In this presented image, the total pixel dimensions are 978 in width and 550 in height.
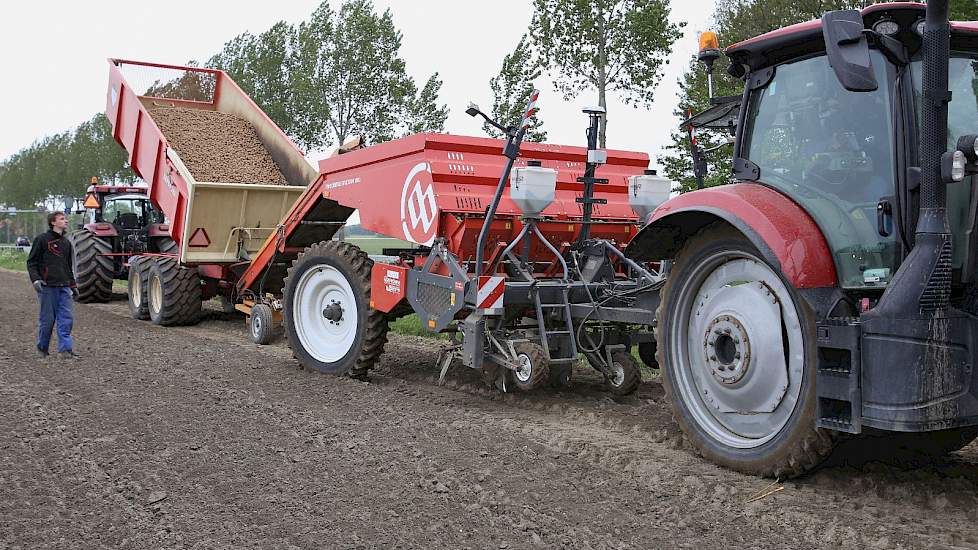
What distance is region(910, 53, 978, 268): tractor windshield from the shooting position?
372 cm

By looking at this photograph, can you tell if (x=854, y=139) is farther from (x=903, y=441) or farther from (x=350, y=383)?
(x=350, y=383)

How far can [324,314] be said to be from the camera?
7.49 m

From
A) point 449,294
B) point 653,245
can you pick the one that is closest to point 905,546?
point 653,245

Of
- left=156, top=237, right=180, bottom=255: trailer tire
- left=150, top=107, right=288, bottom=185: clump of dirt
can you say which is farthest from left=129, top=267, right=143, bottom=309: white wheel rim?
left=150, top=107, right=288, bottom=185: clump of dirt

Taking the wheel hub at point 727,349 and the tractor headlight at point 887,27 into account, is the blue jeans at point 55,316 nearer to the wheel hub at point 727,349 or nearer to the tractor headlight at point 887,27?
the wheel hub at point 727,349

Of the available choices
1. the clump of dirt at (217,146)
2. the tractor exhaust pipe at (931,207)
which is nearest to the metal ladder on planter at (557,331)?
the tractor exhaust pipe at (931,207)

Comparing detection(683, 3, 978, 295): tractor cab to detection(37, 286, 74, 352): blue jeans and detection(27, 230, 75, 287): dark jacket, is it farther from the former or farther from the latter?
detection(27, 230, 75, 287): dark jacket

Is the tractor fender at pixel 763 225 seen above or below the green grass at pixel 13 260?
below

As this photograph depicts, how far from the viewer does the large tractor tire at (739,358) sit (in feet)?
13.3

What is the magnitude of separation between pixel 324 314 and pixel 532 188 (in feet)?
7.48

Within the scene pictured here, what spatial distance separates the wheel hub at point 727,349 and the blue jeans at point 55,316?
6.47 meters

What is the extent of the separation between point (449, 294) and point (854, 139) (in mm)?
3250

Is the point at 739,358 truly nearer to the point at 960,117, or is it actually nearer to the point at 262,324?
the point at 960,117

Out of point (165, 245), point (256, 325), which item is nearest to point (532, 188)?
point (256, 325)
